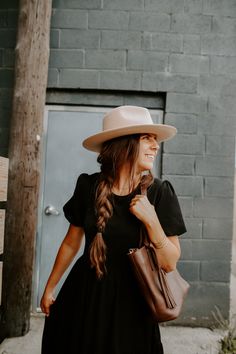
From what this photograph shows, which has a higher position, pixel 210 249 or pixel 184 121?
pixel 184 121

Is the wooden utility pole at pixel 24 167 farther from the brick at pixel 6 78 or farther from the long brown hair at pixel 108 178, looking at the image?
the long brown hair at pixel 108 178

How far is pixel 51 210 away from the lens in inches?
134

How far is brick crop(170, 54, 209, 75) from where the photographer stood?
3361 mm

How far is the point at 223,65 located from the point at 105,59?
1.18 meters

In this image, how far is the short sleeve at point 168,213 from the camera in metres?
1.57

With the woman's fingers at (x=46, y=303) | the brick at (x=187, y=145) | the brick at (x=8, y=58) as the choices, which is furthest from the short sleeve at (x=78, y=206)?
the brick at (x=8, y=58)

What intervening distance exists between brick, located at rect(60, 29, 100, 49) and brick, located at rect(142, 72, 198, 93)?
66 centimetres

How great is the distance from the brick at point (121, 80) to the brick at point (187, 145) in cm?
66

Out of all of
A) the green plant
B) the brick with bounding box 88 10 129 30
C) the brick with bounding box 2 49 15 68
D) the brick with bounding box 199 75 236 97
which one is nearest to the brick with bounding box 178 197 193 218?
the green plant

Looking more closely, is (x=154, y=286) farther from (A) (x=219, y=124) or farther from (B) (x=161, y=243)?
(A) (x=219, y=124)

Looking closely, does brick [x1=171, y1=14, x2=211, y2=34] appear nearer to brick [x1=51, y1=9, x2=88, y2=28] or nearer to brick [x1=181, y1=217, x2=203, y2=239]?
brick [x1=51, y1=9, x2=88, y2=28]

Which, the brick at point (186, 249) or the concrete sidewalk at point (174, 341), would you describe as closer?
the concrete sidewalk at point (174, 341)

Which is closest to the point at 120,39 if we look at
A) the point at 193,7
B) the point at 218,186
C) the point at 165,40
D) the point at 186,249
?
the point at 165,40

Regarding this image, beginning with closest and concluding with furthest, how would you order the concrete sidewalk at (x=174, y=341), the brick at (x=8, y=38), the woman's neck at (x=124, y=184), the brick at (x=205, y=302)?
the woman's neck at (x=124, y=184) → the concrete sidewalk at (x=174, y=341) → the brick at (x=205, y=302) → the brick at (x=8, y=38)
